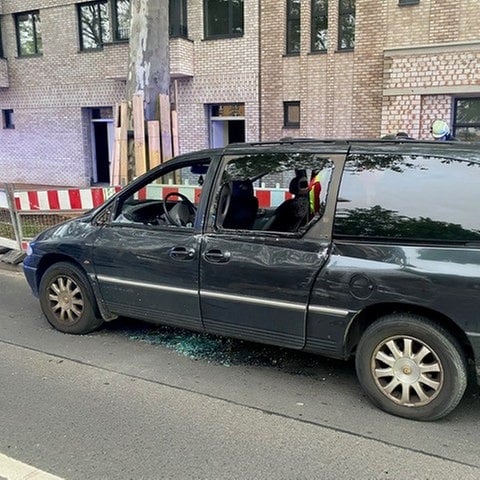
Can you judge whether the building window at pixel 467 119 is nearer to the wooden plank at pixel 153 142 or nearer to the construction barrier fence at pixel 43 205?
the wooden plank at pixel 153 142

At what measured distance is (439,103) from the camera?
45.7 feet

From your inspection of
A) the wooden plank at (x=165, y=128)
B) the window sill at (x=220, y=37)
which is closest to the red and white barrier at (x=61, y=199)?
the wooden plank at (x=165, y=128)

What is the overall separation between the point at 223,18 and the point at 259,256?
14173mm

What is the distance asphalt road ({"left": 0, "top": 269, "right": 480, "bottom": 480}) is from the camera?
10.1ft

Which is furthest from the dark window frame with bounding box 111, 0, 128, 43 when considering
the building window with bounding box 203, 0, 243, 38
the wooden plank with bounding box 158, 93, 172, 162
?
the wooden plank with bounding box 158, 93, 172, 162

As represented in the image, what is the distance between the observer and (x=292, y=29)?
1567 cm

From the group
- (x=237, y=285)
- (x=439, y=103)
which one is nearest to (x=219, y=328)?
(x=237, y=285)

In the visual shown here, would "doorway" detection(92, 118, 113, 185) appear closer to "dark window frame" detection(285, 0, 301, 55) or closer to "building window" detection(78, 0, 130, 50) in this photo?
"building window" detection(78, 0, 130, 50)

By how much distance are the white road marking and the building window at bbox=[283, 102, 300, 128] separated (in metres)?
14.1

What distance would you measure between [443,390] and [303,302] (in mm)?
1057

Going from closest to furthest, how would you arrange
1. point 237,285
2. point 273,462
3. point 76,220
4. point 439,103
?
point 273,462, point 237,285, point 76,220, point 439,103

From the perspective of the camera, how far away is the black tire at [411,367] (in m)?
3.42

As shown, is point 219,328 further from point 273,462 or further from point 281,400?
point 273,462

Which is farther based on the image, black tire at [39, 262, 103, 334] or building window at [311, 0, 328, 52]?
building window at [311, 0, 328, 52]
